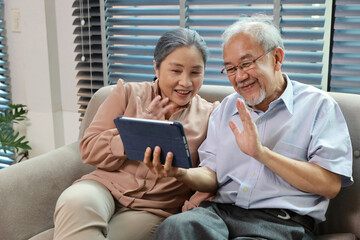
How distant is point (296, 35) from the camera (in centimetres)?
221

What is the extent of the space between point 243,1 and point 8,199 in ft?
5.12

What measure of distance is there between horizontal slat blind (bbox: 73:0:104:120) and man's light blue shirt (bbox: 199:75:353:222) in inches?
56.9

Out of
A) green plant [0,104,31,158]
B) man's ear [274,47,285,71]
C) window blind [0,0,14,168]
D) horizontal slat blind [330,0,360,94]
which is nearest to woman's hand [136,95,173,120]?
man's ear [274,47,285,71]

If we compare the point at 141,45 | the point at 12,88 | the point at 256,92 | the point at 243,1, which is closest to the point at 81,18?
the point at 141,45

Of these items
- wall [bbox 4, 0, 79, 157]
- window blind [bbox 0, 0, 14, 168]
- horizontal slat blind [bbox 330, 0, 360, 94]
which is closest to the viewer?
horizontal slat blind [bbox 330, 0, 360, 94]

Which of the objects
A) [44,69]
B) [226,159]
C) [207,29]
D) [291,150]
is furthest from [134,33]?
[291,150]

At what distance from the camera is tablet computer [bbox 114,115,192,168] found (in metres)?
1.36

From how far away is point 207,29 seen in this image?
8.09ft

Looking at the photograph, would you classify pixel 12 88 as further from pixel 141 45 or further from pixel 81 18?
pixel 141 45

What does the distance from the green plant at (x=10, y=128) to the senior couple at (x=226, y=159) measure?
1.31 m

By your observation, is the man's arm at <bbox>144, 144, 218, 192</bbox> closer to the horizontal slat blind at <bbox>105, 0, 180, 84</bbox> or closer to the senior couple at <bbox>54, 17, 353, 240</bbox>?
the senior couple at <bbox>54, 17, 353, 240</bbox>

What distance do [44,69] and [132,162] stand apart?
1477mm

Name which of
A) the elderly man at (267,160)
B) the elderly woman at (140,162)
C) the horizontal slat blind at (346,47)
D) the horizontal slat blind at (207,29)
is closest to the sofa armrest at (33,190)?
the elderly woman at (140,162)

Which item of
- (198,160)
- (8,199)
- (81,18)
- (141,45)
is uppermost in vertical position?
(81,18)
